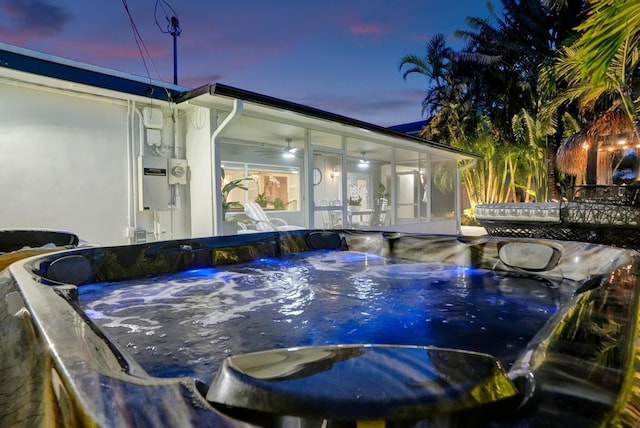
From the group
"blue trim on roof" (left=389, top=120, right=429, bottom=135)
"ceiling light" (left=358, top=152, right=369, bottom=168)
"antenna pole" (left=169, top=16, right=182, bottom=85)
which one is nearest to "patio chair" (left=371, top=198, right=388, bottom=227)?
"ceiling light" (left=358, top=152, right=369, bottom=168)

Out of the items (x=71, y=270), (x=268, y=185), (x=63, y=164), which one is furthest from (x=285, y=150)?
(x=71, y=270)

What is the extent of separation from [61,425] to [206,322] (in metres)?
1.42

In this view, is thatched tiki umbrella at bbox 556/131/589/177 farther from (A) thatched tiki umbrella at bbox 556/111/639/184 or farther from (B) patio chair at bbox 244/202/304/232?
(B) patio chair at bbox 244/202/304/232

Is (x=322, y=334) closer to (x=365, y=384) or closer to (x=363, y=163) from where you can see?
(x=365, y=384)

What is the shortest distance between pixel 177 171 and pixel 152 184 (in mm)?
394

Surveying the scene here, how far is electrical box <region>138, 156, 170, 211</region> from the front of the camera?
4969 mm

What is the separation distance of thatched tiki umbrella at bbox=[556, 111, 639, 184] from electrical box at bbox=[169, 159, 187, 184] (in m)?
7.77

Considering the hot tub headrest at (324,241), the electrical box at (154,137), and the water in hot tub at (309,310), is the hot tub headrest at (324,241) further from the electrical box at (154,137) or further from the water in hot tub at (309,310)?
the electrical box at (154,137)

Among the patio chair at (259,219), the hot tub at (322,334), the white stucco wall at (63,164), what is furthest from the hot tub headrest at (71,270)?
the patio chair at (259,219)

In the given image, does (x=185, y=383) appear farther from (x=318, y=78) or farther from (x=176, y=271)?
(x=318, y=78)

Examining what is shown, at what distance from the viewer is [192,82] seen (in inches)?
784

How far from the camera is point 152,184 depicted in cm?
504

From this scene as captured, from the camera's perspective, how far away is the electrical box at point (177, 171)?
5.22 m

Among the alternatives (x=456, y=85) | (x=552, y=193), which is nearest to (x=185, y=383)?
(x=552, y=193)
